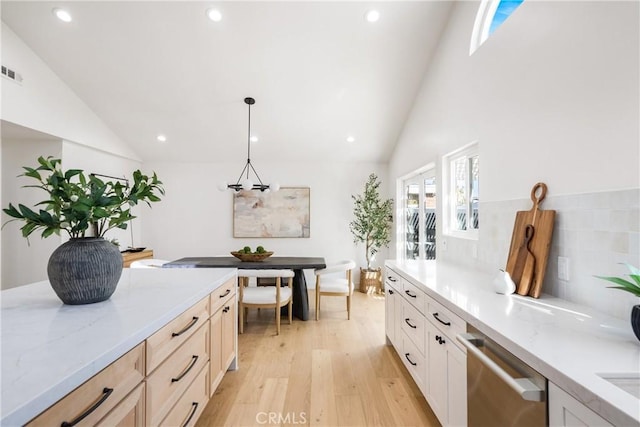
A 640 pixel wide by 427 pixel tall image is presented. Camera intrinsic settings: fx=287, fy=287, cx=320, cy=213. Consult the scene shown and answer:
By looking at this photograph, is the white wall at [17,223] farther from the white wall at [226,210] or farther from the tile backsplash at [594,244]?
the tile backsplash at [594,244]

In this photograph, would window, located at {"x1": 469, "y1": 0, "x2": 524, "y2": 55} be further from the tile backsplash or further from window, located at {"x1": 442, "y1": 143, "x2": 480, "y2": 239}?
the tile backsplash

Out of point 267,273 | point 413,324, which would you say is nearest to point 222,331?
point 267,273

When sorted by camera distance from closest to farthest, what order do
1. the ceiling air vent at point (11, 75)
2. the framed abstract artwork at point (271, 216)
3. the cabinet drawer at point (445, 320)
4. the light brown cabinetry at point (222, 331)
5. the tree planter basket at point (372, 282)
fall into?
1. the cabinet drawer at point (445, 320)
2. the light brown cabinetry at point (222, 331)
3. the ceiling air vent at point (11, 75)
4. the tree planter basket at point (372, 282)
5. the framed abstract artwork at point (271, 216)

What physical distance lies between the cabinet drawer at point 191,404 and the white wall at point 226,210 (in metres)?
3.81

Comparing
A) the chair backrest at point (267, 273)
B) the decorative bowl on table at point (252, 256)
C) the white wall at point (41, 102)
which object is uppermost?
the white wall at point (41, 102)

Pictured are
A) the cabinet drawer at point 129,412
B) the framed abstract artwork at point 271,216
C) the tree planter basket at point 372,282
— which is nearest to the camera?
the cabinet drawer at point 129,412

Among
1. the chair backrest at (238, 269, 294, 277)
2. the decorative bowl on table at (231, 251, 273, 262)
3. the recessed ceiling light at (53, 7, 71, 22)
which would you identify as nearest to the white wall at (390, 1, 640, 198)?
the chair backrest at (238, 269, 294, 277)

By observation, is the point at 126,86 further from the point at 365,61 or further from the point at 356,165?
the point at 356,165

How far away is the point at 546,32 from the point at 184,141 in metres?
4.85

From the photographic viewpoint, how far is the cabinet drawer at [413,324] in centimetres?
191

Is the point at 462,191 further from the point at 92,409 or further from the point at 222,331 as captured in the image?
the point at 92,409

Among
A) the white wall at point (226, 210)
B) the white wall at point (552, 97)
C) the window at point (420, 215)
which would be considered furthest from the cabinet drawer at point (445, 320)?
the white wall at point (226, 210)

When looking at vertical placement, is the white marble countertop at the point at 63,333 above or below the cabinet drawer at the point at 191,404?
above

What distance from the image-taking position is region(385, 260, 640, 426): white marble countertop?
0.72m
